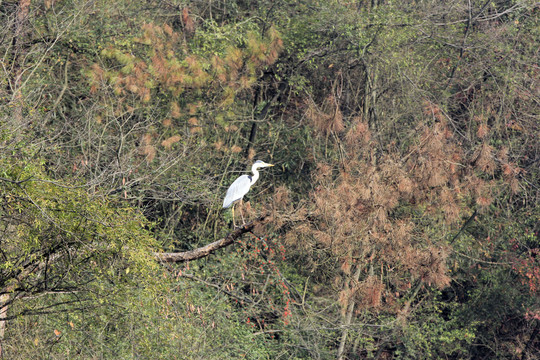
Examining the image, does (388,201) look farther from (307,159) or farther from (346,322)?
(307,159)

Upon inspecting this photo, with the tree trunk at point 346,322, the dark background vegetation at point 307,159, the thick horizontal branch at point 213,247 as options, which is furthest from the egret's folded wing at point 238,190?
the tree trunk at point 346,322

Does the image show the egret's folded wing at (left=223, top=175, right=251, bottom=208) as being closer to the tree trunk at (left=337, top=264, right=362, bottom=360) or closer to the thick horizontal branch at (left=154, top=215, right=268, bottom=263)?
the thick horizontal branch at (left=154, top=215, right=268, bottom=263)

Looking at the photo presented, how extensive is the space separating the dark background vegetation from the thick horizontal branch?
1.83 feet

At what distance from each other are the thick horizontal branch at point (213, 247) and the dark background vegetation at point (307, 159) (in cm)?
56

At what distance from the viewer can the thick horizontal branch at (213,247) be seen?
6293 millimetres

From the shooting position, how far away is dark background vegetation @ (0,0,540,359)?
9.02 metres

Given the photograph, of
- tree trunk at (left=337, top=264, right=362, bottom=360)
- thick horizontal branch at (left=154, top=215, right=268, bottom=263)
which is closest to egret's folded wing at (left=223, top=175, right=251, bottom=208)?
thick horizontal branch at (left=154, top=215, right=268, bottom=263)

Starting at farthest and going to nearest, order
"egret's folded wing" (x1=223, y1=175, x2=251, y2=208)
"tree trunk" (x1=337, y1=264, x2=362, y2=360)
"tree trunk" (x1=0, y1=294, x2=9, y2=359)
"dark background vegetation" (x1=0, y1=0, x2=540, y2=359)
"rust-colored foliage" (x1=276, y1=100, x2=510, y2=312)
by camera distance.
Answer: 1. "tree trunk" (x1=337, y1=264, x2=362, y2=360)
2. "rust-colored foliage" (x1=276, y1=100, x2=510, y2=312)
3. "dark background vegetation" (x1=0, y1=0, x2=540, y2=359)
4. "egret's folded wing" (x1=223, y1=175, x2=251, y2=208)
5. "tree trunk" (x1=0, y1=294, x2=9, y2=359)

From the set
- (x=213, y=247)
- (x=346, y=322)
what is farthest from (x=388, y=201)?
(x=213, y=247)

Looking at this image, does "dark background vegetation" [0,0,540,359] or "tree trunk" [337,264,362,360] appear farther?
"tree trunk" [337,264,362,360]

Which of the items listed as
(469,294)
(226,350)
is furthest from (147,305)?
(469,294)

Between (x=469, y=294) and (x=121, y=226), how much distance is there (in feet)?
28.5

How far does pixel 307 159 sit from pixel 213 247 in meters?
6.00

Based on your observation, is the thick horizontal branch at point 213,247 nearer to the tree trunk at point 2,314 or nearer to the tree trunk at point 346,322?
the tree trunk at point 2,314
